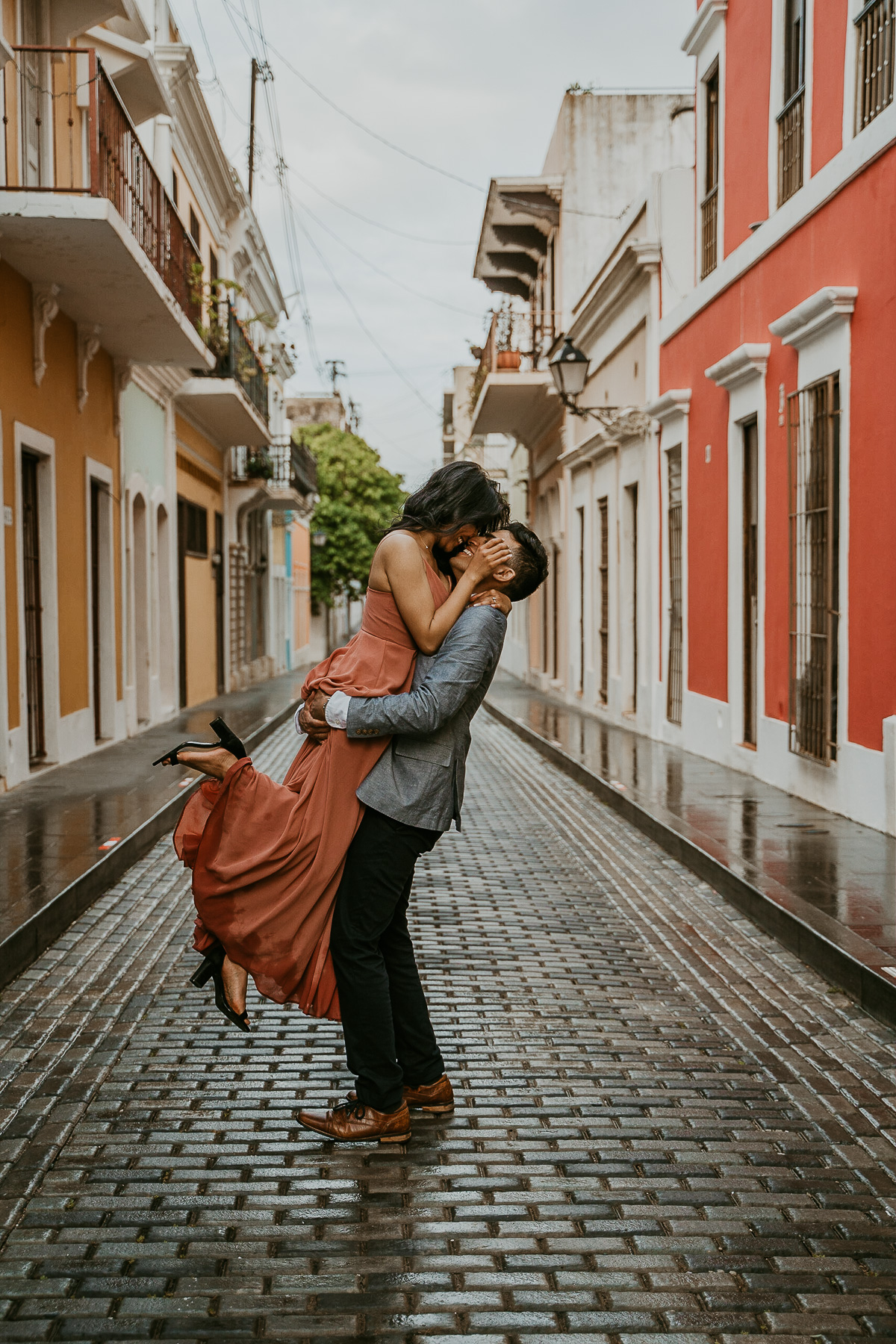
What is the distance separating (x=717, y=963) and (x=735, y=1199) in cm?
259

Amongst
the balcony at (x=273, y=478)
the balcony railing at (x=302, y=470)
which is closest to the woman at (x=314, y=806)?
the balcony at (x=273, y=478)

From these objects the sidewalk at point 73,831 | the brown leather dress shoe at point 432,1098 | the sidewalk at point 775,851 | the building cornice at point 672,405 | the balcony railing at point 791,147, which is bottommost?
the brown leather dress shoe at point 432,1098

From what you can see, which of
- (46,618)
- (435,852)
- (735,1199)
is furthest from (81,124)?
(735,1199)

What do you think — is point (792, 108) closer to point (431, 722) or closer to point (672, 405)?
point (672, 405)

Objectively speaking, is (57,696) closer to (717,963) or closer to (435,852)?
(435,852)

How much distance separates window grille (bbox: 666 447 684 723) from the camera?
49.3ft

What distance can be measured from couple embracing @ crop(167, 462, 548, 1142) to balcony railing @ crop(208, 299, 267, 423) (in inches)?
620

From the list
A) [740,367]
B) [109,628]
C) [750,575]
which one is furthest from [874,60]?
[109,628]

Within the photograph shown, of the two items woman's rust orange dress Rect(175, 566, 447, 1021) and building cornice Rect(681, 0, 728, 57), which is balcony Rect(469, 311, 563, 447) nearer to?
building cornice Rect(681, 0, 728, 57)

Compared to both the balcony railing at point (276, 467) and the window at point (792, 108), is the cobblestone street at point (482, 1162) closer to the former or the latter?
the window at point (792, 108)

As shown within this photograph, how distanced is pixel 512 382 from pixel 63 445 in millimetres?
11815

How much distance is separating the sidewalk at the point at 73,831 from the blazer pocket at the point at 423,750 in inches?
103

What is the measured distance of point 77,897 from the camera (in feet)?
22.5

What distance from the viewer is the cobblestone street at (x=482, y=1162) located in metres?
2.98
